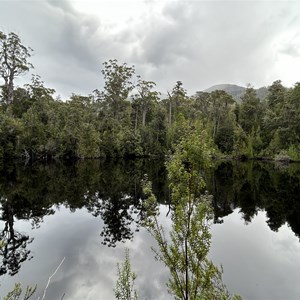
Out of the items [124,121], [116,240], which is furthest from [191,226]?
[124,121]

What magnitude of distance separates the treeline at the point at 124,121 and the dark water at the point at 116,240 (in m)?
22.9

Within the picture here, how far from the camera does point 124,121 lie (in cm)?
6384

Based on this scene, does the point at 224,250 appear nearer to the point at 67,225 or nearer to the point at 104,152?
the point at 67,225

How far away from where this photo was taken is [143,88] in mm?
67500

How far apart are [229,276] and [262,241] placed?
12.8 feet

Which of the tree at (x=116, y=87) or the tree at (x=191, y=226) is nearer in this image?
the tree at (x=191, y=226)

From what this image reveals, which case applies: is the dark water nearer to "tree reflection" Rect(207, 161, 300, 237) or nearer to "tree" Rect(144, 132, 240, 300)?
"tree reflection" Rect(207, 161, 300, 237)

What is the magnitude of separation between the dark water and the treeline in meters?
22.9

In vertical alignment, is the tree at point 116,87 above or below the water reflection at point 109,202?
above

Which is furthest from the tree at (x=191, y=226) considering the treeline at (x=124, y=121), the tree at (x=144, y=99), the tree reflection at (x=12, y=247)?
the tree at (x=144, y=99)

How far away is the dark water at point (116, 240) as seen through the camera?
757 centimetres

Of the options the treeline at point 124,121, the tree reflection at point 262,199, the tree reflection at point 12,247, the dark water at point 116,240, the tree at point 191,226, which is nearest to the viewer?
the tree at point 191,226

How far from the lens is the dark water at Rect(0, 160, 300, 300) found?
7570 millimetres

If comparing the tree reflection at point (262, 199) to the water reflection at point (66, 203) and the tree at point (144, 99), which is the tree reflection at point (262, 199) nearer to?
the water reflection at point (66, 203)
